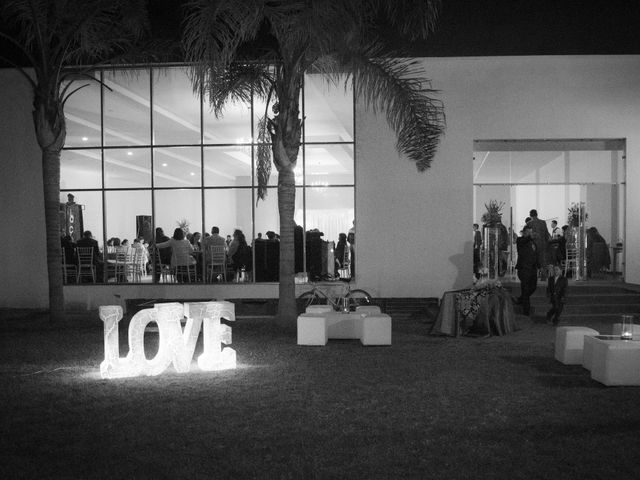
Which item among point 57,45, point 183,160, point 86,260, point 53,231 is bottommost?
point 86,260

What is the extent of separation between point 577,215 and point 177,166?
12.5 metres

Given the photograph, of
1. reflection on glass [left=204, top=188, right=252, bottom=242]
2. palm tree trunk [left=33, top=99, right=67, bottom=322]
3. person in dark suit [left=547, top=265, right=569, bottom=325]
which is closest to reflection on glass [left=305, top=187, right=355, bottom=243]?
reflection on glass [left=204, top=188, right=252, bottom=242]

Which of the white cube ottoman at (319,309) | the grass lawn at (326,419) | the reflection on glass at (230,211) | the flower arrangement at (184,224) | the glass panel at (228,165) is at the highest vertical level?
the glass panel at (228,165)

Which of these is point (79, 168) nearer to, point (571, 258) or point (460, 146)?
point (460, 146)

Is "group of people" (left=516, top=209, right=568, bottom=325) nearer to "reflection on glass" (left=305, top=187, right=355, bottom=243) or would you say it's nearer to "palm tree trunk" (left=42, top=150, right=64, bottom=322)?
"reflection on glass" (left=305, top=187, right=355, bottom=243)

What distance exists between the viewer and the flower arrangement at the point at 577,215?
15062mm

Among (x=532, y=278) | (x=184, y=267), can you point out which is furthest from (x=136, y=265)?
(x=532, y=278)

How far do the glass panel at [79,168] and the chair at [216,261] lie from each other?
5394 mm

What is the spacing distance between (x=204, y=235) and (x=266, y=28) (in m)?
5.02

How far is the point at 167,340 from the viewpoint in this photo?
7246 mm

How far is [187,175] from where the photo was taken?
21.7 m

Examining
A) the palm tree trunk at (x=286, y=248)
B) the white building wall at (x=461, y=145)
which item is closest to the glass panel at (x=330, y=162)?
the white building wall at (x=461, y=145)

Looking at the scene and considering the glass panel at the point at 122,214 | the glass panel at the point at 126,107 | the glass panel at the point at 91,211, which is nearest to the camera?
the glass panel at the point at 126,107

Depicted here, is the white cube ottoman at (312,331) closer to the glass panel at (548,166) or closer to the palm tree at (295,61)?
the palm tree at (295,61)
